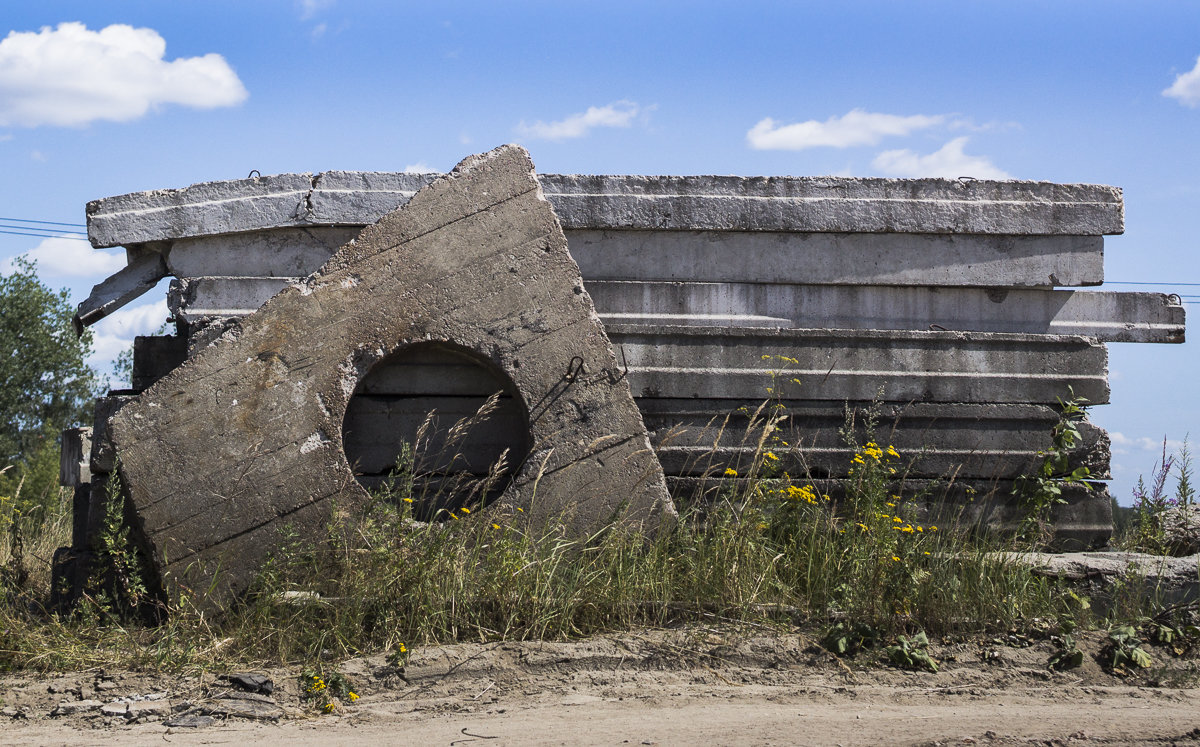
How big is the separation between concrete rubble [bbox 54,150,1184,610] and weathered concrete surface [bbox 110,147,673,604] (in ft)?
2.15

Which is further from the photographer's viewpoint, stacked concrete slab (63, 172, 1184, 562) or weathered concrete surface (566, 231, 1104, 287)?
weathered concrete surface (566, 231, 1104, 287)

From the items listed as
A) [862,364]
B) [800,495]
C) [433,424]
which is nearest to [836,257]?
[862,364]

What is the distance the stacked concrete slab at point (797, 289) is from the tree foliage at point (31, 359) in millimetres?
16285

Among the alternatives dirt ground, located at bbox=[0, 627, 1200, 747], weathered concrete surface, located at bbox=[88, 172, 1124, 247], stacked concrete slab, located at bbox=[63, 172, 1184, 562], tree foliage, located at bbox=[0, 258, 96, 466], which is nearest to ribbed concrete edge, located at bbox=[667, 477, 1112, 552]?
stacked concrete slab, located at bbox=[63, 172, 1184, 562]

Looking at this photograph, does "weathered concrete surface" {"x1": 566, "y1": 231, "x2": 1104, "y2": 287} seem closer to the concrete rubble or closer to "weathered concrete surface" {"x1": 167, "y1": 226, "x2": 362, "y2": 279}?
the concrete rubble

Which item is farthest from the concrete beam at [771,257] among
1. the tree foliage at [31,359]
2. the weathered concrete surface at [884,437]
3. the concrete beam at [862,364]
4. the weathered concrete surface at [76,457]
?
the tree foliage at [31,359]

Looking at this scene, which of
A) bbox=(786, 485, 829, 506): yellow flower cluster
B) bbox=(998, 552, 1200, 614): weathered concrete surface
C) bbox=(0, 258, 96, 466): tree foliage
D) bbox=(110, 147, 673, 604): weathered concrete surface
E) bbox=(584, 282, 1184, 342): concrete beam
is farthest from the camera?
bbox=(0, 258, 96, 466): tree foliage

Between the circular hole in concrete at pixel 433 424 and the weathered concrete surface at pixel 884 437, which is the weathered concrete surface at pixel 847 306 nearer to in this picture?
the weathered concrete surface at pixel 884 437

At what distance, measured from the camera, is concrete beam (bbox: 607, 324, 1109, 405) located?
5.41m

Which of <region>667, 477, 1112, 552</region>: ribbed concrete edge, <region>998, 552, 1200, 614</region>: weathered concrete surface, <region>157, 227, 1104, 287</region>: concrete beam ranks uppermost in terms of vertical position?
<region>157, 227, 1104, 287</region>: concrete beam

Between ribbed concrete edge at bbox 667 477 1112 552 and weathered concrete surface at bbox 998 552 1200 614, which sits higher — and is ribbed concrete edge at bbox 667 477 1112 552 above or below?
above

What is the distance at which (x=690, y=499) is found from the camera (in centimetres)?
531

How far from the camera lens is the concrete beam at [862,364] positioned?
541cm

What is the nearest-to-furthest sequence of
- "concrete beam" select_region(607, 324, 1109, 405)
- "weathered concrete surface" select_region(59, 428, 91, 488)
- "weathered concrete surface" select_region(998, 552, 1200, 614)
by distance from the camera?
"weathered concrete surface" select_region(998, 552, 1200, 614)
"concrete beam" select_region(607, 324, 1109, 405)
"weathered concrete surface" select_region(59, 428, 91, 488)
